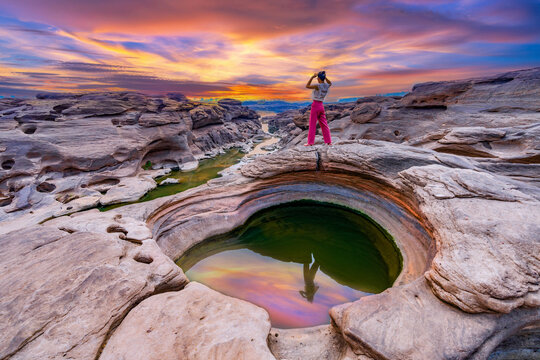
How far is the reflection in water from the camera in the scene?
17.9 ft

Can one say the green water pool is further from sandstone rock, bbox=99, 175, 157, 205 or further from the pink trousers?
the pink trousers

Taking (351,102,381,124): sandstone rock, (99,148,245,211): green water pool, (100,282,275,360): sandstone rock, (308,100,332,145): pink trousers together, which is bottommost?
(99,148,245,211): green water pool

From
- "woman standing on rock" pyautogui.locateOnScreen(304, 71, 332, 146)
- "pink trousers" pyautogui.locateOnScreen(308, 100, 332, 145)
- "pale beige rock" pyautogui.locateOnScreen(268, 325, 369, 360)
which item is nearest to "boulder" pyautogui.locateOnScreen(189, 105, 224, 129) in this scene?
"pink trousers" pyautogui.locateOnScreen(308, 100, 332, 145)

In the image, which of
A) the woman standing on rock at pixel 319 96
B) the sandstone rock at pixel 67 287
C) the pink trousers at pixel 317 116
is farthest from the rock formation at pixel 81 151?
the woman standing on rock at pixel 319 96

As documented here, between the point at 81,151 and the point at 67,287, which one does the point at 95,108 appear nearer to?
the point at 81,151

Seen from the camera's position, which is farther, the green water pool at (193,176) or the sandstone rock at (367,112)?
the sandstone rock at (367,112)

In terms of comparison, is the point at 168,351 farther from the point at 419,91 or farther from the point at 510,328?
the point at 419,91

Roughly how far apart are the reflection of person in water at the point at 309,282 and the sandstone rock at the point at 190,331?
7.56 feet

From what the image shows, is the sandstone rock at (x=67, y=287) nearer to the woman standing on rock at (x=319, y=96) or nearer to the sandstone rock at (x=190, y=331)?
the sandstone rock at (x=190, y=331)

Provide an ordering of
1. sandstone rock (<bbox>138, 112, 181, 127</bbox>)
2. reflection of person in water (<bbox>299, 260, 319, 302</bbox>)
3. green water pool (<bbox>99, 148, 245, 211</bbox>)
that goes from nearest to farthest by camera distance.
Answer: reflection of person in water (<bbox>299, 260, 319, 302</bbox>), green water pool (<bbox>99, 148, 245, 211</bbox>), sandstone rock (<bbox>138, 112, 181, 127</bbox>)

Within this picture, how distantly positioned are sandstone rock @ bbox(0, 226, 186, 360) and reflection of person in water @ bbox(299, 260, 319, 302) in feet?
10.4

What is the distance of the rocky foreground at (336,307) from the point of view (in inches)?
118

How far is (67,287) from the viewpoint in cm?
349

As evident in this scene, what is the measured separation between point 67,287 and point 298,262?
18.1 feet
